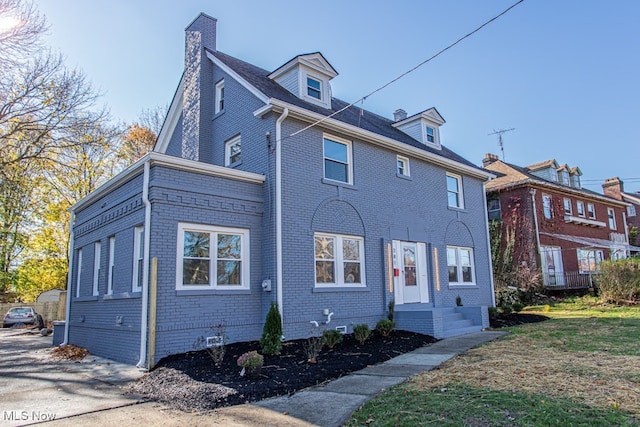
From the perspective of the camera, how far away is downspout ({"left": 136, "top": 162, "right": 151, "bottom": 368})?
338 inches

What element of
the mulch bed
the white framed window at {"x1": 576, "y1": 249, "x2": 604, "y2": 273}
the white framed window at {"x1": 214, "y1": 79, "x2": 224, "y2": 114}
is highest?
the white framed window at {"x1": 214, "y1": 79, "x2": 224, "y2": 114}

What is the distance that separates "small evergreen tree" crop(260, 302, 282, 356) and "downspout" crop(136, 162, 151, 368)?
230 centimetres

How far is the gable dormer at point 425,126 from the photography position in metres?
17.2

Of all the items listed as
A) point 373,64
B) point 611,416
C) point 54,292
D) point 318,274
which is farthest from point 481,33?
point 54,292

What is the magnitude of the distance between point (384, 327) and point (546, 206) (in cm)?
1756

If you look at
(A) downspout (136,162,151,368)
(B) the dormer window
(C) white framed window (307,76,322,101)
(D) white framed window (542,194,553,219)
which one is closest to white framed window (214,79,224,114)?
(C) white framed window (307,76,322,101)

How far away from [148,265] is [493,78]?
8.22 meters

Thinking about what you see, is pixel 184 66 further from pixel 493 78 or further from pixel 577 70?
pixel 577 70

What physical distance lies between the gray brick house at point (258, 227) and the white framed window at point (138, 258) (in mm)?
33

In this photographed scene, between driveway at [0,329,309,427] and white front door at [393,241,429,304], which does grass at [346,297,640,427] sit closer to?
driveway at [0,329,309,427]

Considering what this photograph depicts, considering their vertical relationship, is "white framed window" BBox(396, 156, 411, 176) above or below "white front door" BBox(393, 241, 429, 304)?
above

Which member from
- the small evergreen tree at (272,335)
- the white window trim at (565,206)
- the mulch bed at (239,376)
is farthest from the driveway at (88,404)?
the white window trim at (565,206)

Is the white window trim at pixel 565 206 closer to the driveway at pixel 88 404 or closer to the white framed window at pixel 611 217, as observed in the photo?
the white framed window at pixel 611 217

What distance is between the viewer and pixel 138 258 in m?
9.93
